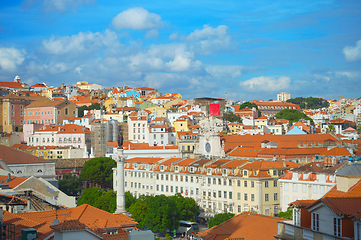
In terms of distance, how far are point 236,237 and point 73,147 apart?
3172 inches

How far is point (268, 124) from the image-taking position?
12512cm

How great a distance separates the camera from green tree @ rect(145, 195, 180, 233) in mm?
48500

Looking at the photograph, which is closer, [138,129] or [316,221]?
[316,221]

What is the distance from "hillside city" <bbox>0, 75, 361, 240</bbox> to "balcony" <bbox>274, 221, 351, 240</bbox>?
0.18ft

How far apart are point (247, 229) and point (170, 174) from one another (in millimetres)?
39805

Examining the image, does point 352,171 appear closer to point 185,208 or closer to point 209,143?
point 185,208

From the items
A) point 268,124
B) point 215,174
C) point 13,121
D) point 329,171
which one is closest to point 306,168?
point 329,171

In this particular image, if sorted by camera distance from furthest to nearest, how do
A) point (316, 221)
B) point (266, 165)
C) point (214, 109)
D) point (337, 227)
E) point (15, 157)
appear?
point (214, 109)
point (266, 165)
point (15, 157)
point (316, 221)
point (337, 227)

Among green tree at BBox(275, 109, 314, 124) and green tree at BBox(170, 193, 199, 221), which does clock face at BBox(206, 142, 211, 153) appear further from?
green tree at BBox(275, 109, 314, 124)

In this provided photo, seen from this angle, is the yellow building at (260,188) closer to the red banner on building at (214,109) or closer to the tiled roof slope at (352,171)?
→ the tiled roof slope at (352,171)

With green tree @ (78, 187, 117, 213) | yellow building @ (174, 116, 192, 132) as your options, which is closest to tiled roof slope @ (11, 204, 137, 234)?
green tree @ (78, 187, 117, 213)

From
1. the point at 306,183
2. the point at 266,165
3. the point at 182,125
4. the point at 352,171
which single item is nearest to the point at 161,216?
the point at 266,165

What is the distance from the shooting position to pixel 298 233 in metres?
17.2

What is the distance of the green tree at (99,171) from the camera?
267 feet
